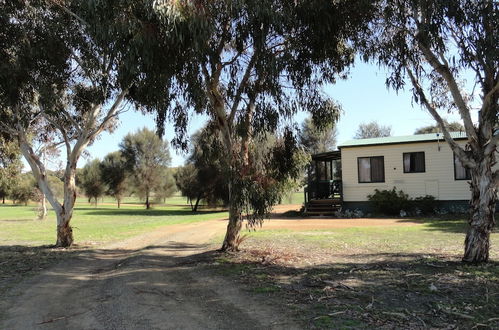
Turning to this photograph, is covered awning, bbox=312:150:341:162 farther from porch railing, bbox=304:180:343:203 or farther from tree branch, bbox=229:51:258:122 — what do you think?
tree branch, bbox=229:51:258:122

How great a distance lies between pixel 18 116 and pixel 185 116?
5363 mm

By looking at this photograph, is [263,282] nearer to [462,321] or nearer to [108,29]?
[462,321]

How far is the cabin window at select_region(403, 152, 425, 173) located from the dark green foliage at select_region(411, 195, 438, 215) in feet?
4.80

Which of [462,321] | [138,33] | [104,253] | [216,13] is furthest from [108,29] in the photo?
[104,253]

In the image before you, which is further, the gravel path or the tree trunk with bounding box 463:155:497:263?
the tree trunk with bounding box 463:155:497:263

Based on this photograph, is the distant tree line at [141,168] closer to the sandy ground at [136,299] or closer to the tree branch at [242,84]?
the tree branch at [242,84]

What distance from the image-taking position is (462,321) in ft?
17.6

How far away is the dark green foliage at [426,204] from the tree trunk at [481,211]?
13478 mm

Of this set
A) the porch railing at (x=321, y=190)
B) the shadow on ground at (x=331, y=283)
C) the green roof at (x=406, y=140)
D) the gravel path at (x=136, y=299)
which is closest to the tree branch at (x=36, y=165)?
the shadow on ground at (x=331, y=283)

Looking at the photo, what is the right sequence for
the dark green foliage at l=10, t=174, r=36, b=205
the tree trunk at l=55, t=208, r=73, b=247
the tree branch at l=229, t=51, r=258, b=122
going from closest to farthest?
the tree branch at l=229, t=51, r=258, b=122 < the tree trunk at l=55, t=208, r=73, b=247 < the dark green foliage at l=10, t=174, r=36, b=205

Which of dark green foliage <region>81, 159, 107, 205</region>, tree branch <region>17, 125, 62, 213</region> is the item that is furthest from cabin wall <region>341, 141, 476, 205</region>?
dark green foliage <region>81, 159, 107, 205</region>

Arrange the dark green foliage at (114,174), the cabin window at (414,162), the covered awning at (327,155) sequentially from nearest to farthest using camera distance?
the cabin window at (414,162) < the covered awning at (327,155) < the dark green foliage at (114,174)

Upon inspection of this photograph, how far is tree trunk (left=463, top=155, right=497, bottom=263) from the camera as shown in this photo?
8578mm

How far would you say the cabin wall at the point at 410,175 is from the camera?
2166 centimetres
